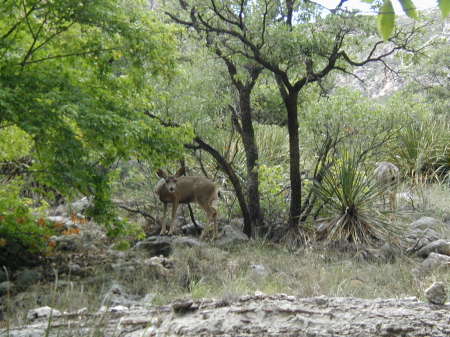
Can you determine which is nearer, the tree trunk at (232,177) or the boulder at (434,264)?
the boulder at (434,264)

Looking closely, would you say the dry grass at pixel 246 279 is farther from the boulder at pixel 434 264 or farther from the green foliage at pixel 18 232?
the green foliage at pixel 18 232

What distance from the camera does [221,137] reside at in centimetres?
1334

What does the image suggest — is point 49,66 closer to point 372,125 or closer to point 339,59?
point 339,59

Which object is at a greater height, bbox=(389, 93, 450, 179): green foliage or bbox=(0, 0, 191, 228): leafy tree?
bbox=(0, 0, 191, 228): leafy tree

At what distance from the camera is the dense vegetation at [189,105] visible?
6.89 metres

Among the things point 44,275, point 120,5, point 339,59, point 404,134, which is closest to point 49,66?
point 120,5

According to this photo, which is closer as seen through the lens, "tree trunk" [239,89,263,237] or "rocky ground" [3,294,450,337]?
"rocky ground" [3,294,450,337]

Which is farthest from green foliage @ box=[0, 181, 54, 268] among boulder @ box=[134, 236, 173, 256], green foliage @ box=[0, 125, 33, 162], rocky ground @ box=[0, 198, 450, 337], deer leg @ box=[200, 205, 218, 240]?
rocky ground @ box=[0, 198, 450, 337]

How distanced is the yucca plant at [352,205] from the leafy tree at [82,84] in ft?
15.6

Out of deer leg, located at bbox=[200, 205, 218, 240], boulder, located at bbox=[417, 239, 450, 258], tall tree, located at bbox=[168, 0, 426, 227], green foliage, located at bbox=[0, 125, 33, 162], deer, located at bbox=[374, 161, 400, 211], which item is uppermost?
tall tree, located at bbox=[168, 0, 426, 227]

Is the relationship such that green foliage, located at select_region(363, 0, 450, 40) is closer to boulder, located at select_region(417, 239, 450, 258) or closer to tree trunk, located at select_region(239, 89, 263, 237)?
boulder, located at select_region(417, 239, 450, 258)

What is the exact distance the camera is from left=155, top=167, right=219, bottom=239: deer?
12008 mm

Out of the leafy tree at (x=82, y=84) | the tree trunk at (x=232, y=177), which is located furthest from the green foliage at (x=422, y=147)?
the leafy tree at (x=82, y=84)

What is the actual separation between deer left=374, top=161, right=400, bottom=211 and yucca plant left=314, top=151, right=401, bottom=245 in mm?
331
